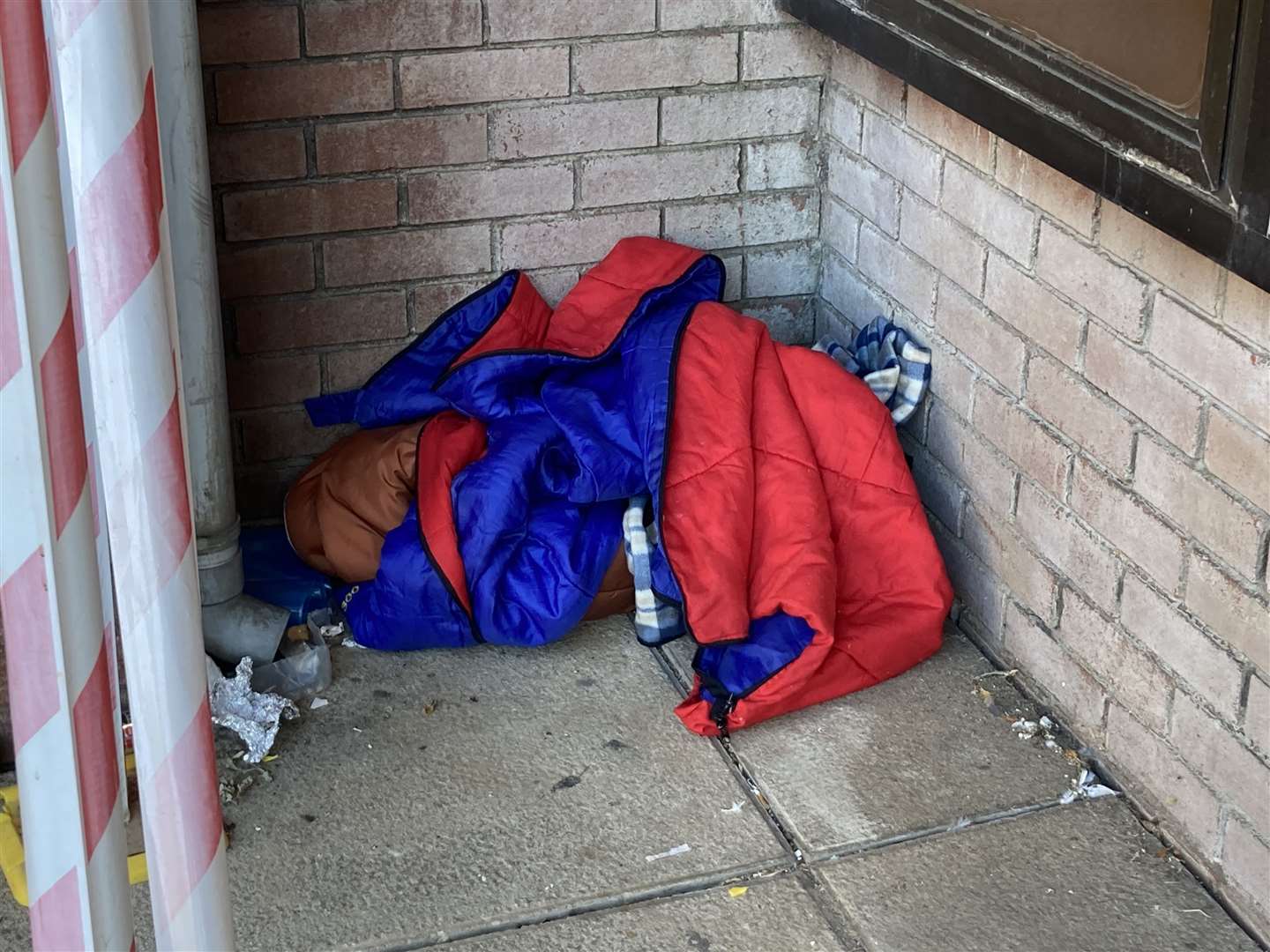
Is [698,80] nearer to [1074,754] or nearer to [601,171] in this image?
[601,171]

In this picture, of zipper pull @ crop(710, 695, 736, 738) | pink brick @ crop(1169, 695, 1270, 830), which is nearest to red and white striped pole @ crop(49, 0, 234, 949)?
zipper pull @ crop(710, 695, 736, 738)

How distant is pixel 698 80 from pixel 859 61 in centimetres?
35

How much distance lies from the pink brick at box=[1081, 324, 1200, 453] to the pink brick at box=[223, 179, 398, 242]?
152cm

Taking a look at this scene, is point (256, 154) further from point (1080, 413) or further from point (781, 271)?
point (1080, 413)

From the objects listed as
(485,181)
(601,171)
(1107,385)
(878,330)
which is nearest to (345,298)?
(485,181)

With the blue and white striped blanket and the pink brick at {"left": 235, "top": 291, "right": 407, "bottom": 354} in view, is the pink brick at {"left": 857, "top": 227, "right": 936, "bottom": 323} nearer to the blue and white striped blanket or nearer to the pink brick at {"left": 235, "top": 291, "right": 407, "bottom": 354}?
the blue and white striped blanket

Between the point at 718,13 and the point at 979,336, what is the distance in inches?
38.0

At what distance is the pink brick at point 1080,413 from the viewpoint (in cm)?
256

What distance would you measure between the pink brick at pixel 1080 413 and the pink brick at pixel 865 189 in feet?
2.00

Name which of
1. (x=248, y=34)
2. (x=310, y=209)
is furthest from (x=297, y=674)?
(x=248, y=34)

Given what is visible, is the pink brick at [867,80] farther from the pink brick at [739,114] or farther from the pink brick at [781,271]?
the pink brick at [781,271]

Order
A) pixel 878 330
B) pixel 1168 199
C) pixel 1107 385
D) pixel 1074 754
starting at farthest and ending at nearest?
1. pixel 878 330
2. pixel 1074 754
3. pixel 1107 385
4. pixel 1168 199

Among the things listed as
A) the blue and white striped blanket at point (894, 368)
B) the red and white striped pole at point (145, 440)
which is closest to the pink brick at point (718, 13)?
the blue and white striped blanket at point (894, 368)

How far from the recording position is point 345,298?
3320 mm
